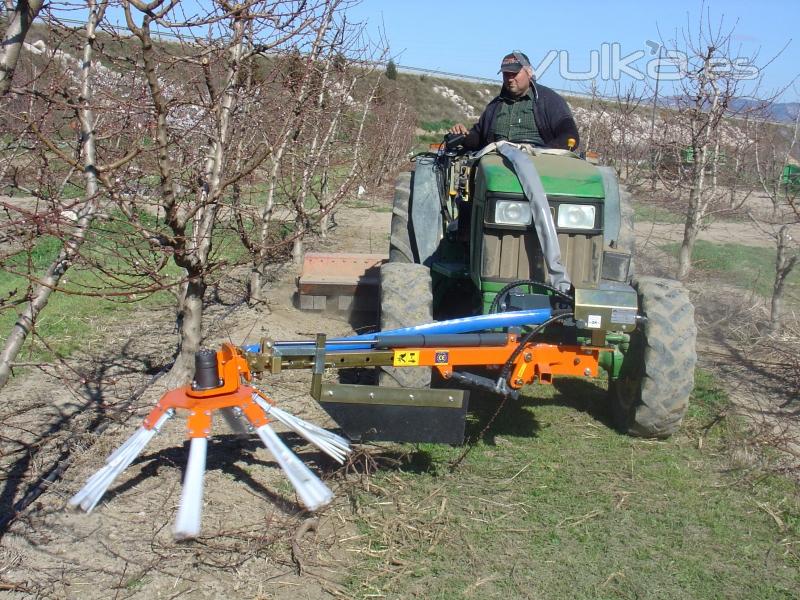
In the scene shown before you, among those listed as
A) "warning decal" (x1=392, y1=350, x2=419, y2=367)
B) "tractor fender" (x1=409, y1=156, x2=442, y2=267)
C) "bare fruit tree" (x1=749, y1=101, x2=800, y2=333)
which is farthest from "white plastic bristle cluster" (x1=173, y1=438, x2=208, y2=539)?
"bare fruit tree" (x1=749, y1=101, x2=800, y2=333)

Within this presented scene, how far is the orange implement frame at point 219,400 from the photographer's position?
3621mm

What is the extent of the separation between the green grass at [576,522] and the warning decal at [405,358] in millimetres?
744

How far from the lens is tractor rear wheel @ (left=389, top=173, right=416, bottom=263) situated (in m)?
7.01

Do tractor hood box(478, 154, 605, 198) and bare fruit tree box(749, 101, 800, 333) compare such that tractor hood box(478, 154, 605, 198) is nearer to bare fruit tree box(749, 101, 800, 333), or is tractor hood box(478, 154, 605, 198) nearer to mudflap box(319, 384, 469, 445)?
mudflap box(319, 384, 469, 445)

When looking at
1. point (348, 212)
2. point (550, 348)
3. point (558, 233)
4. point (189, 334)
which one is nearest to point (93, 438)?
point (189, 334)

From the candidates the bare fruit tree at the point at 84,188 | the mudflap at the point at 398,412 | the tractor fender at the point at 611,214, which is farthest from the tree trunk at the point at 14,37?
the tractor fender at the point at 611,214

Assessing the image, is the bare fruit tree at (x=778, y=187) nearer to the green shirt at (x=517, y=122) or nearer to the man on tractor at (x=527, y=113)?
the man on tractor at (x=527, y=113)

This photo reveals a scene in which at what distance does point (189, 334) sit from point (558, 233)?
95.1 inches

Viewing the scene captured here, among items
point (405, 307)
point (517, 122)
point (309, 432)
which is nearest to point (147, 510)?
point (309, 432)

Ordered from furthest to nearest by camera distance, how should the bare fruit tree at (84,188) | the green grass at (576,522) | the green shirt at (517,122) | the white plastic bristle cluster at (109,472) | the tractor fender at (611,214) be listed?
1. the green shirt at (517,122)
2. the tractor fender at (611,214)
3. the green grass at (576,522)
4. the bare fruit tree at (84,188)
5. the white plastic bristle cluster at (109,472)

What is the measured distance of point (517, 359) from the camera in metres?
4.50

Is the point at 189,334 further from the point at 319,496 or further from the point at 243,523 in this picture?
the point at 319,496

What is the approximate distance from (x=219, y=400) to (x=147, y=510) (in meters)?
0.86

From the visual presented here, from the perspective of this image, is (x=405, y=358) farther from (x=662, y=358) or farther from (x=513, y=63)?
(x=513, y=63)
